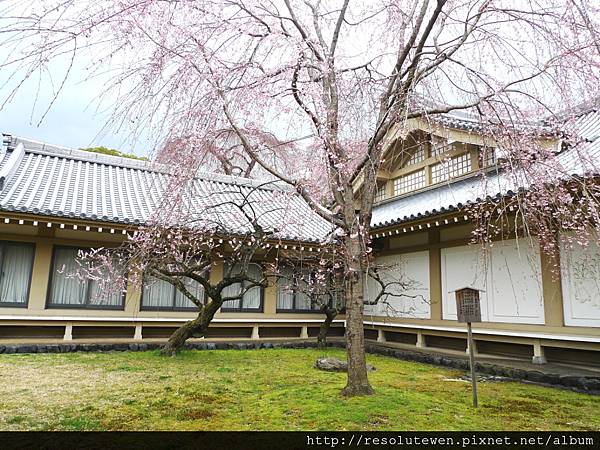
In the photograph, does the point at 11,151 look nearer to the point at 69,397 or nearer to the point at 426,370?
the point at 69,397

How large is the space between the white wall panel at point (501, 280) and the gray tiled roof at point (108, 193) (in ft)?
9.84

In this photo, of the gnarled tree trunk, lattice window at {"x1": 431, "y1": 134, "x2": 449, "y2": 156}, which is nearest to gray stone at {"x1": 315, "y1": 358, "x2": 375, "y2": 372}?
the gnarled tree trunk

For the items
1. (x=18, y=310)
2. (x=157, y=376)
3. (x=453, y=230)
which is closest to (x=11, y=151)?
(x=18, y=310)

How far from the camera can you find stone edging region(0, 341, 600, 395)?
613 cm

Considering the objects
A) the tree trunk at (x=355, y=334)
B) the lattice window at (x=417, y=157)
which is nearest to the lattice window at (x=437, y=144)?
the lattice window at (x=417, y=157)

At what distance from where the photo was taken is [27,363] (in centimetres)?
719

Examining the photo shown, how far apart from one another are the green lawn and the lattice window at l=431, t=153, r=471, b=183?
543 cm

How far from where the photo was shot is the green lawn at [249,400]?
4273 mm

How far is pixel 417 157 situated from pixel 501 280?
5.23 metres

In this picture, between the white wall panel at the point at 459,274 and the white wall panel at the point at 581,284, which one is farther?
the white wall panel at the point at 459,274

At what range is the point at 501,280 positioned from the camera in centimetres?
802

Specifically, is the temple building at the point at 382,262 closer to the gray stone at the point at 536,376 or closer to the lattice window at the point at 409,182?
the lattice window at the point at 409,182

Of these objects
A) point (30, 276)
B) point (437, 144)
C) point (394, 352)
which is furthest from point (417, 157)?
point (30, 276)

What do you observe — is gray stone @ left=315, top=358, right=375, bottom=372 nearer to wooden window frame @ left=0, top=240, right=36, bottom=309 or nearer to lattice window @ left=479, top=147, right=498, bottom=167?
lattice window @ left=479, top=147, right=498, bottom=167
